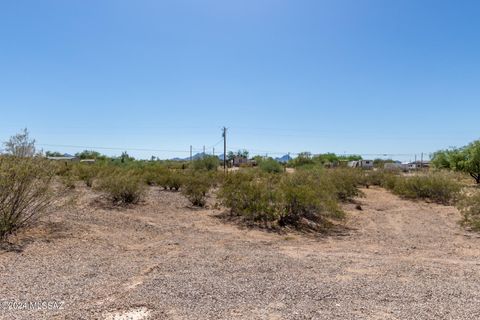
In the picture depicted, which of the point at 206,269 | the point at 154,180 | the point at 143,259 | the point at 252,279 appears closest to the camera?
the point at 252,279

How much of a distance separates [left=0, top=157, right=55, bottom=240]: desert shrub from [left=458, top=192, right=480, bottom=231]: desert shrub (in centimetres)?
1168

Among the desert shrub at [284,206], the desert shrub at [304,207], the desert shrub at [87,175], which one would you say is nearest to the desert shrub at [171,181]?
the desert shrub at [87,175]

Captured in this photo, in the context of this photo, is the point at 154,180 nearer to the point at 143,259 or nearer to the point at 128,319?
the point at 143,259

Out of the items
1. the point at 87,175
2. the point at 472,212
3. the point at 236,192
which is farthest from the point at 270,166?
the point at 472,212

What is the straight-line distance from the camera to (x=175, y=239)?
970 cm

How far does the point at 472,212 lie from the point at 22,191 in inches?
485

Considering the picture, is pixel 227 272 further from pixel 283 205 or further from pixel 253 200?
pixel 253 200

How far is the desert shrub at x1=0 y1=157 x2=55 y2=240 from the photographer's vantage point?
852 cm

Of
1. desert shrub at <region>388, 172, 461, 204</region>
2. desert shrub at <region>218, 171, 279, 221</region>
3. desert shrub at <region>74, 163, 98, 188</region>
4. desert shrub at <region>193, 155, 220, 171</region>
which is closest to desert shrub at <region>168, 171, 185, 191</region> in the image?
desert shrub at <region>74, 163, 98, 188</region>

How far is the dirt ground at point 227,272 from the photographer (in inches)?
190

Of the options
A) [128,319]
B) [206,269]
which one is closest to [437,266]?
[206,269]

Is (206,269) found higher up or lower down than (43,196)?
lower down

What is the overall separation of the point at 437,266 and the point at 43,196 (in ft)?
28.0

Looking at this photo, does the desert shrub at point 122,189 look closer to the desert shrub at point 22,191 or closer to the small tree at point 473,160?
the desert shrub at point 22,191
